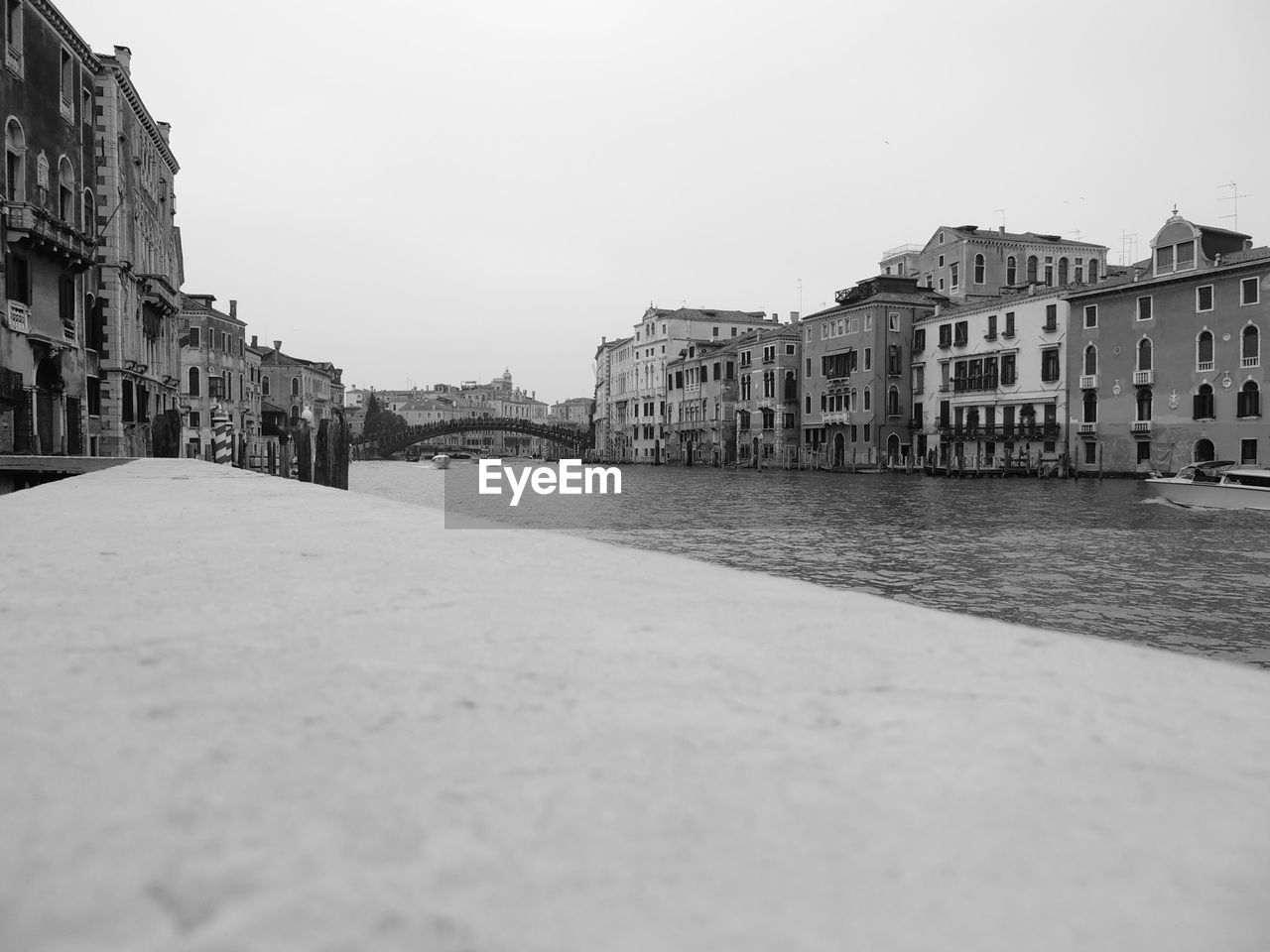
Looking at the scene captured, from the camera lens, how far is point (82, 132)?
2361 cm

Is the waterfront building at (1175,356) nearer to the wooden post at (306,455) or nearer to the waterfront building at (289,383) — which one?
the wooden post at (306,455)

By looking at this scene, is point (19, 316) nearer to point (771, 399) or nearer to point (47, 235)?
point (47, 235)

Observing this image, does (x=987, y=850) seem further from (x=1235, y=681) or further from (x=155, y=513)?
(x=155, y=513)

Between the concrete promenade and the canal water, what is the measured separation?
10.1ft

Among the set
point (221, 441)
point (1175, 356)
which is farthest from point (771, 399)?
point (221, 441)

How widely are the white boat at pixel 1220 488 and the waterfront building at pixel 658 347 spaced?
52.1 meters

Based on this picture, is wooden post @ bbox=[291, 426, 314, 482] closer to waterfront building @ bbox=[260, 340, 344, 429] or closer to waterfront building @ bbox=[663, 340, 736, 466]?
waterfront building @ bbox=[663, 340, 736, 466]

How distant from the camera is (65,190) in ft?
75.0

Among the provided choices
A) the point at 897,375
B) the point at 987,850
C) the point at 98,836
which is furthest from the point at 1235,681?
the point at 897,375

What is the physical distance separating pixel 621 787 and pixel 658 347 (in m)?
76.4

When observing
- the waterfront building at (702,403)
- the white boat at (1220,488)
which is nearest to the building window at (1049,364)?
the white boat at (1220,488)

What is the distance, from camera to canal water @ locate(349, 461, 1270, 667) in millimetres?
9422

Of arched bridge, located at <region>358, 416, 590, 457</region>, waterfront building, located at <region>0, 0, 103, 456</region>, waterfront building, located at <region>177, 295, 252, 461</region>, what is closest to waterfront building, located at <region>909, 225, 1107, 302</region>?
waterfront building, located at <region>177, 295, 252, 461</region>

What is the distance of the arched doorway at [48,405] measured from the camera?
2081cm
